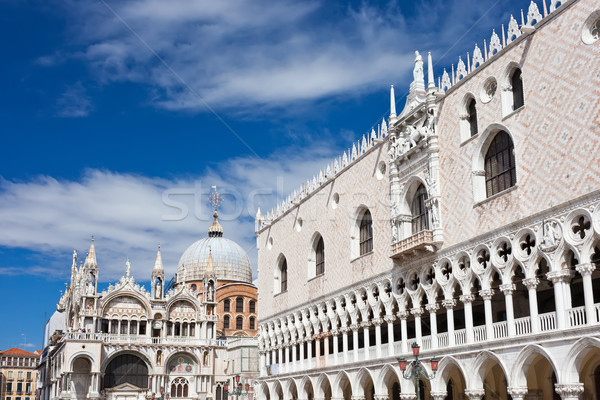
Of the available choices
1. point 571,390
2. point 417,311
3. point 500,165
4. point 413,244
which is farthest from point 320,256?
point 571,390

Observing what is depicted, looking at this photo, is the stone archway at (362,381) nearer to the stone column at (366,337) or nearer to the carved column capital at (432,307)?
the stone column at (366,337)

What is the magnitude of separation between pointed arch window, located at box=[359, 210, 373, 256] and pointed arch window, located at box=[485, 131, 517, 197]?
8296 millimetres

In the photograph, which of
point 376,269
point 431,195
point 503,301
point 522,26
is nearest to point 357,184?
point 376,269

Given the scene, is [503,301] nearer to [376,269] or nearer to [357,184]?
[376,269]

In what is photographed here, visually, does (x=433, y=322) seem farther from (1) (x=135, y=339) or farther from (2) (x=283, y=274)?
(1) (x=135, y=339)

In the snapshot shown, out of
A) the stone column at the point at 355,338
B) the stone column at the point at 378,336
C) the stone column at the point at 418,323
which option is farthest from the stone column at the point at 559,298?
the stone column at the point at 355,338

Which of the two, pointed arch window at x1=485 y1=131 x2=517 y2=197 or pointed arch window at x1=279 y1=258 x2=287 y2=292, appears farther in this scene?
pointed arch window at x1=279 y1=258 x2=287 y2=292

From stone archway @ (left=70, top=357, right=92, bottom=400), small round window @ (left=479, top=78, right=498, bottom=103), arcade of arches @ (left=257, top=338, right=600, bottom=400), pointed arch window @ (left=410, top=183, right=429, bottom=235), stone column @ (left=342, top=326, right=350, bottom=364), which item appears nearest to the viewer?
arcade of arches @ (left=257, top=338, right=600, bottom=400)

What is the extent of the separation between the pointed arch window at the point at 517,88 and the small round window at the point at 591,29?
2869 mm

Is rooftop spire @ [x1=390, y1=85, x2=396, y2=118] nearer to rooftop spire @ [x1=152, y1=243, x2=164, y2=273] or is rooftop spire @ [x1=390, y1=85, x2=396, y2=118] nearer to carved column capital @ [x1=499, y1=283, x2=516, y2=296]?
carved column capital @ [x1=499, y1=283, x2=516, y2=296]

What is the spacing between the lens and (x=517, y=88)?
75.2ft

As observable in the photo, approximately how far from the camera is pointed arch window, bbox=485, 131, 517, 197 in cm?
2283

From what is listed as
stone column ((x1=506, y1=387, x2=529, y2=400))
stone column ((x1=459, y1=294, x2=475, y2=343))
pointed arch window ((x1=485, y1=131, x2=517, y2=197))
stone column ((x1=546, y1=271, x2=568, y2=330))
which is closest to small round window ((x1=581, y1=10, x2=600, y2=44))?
pointed arch window ((x1=485, y1=131, x2=517, y2=197))

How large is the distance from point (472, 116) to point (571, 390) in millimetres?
9876
